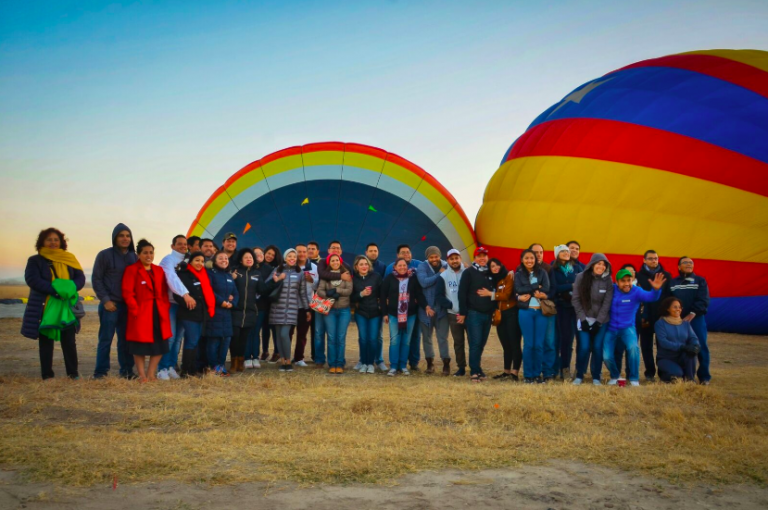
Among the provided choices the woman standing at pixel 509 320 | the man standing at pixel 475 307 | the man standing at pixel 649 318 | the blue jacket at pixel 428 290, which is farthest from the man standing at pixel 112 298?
the man standing at pixel 649 318

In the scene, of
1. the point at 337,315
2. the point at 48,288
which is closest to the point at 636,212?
the point at 337,315

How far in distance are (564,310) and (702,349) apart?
4.93 feet

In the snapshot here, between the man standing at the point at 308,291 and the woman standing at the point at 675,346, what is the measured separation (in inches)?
156

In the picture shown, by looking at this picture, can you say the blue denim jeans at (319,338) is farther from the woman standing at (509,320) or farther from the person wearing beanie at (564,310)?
the person wearing beanie at (564,310)

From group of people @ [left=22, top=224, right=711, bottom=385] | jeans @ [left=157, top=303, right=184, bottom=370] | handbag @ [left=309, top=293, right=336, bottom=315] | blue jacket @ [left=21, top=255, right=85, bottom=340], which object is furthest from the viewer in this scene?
handbag @ [left=309, top=293, right=336, bottom=315]

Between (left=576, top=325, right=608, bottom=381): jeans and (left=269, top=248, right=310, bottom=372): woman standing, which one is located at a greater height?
(left=269, top=248, right=310, bottom=372): woman standing

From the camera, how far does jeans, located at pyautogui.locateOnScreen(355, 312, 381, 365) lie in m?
8.04

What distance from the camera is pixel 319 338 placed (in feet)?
27.0

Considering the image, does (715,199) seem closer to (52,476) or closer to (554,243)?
(554,243)

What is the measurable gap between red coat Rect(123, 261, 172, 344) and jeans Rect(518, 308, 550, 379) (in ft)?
12.4

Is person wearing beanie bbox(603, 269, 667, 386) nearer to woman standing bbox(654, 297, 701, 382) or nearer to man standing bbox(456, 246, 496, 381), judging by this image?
woman standing bbox(654, 297, 701, 382)

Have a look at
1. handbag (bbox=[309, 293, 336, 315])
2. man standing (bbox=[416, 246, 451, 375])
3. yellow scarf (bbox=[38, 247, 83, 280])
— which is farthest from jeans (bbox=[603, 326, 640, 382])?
yellow scarf (bbox=[38, 247, 83, 280])

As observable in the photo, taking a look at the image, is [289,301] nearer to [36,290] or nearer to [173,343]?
[173,343]

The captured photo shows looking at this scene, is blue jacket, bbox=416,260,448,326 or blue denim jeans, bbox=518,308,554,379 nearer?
blue denim jeans, bbox=518,308,554,379
